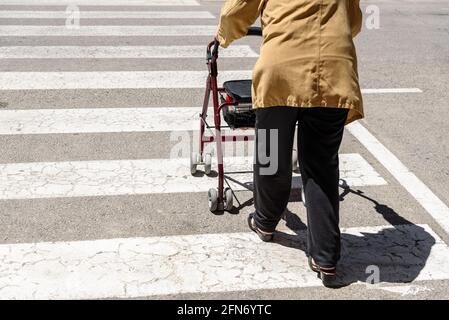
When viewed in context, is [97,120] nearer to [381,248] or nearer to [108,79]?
[108,79]

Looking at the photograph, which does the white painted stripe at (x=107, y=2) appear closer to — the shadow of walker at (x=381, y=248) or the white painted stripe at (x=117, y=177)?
the white painted stripe at (x=117, y=177)

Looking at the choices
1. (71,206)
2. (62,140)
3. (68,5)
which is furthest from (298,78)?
(68,5)

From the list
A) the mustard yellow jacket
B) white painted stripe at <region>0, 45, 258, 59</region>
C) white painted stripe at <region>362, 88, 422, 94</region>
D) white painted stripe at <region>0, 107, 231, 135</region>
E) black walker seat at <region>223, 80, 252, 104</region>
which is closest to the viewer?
the mustard yellow jacket

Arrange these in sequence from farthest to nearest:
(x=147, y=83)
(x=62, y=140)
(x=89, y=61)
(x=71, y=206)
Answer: (x=89, y=61), (x=147, y=83), (x=62, y=140), (x=71, y=206)

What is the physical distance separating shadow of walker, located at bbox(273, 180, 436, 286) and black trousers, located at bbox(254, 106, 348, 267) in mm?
305

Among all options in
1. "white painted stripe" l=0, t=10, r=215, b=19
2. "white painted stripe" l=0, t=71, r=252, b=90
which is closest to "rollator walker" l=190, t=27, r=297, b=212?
"white painted stripe" l=0, t=71, r=252, b=90

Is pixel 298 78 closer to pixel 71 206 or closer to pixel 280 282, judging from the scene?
pixel 280 282

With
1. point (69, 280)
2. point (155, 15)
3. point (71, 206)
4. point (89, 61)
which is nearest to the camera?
point (69, 280)

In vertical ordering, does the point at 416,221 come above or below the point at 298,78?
below

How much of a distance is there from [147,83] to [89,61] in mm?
1283

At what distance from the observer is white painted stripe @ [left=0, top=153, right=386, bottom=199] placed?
534cm

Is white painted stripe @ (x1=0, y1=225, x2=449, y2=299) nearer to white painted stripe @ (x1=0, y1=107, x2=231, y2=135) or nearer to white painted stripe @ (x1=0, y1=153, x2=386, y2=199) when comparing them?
white painted stripe @ (x1=0, y1=153, x2=386, y2=199)
